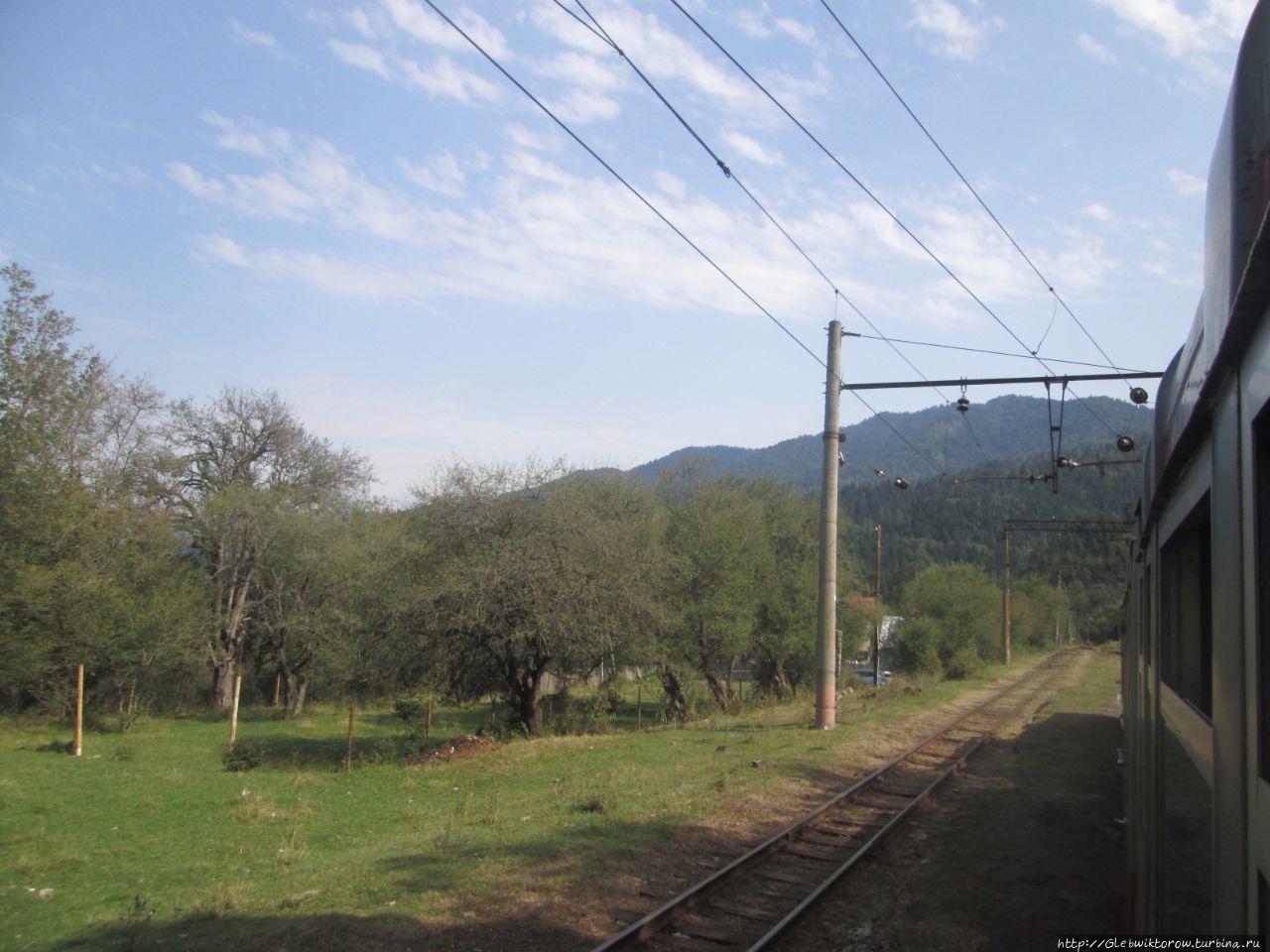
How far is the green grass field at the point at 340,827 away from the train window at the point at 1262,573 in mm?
6752

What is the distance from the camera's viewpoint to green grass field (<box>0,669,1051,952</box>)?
802 centimetres

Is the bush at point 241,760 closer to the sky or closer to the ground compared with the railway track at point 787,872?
closer to the ground

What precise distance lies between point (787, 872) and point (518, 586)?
524 inches

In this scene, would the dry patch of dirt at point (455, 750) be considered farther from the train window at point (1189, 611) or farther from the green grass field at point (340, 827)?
the train window at point (1189, 611)

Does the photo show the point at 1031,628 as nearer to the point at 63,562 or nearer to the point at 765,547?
the point at 765,547

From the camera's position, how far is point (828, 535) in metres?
18.8

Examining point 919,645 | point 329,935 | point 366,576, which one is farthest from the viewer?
point 919,645

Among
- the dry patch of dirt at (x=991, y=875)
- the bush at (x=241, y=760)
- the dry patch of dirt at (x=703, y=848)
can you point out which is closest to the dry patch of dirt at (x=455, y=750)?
the bush at (x=241, y=760)

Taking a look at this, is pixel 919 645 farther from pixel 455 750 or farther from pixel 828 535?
pixel 455 750

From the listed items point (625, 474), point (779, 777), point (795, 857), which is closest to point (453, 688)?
point (779, 777)

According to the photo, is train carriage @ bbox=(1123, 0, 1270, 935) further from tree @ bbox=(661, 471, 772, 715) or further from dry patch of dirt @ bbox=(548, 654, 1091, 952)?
tree @ bbox=(661, 471, 772, 715)

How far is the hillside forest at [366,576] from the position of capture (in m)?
23.1

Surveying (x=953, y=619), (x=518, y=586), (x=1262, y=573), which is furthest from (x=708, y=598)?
(x=1262, y=573)

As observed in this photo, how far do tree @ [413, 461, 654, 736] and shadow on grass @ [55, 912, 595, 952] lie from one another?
45.1 ft
